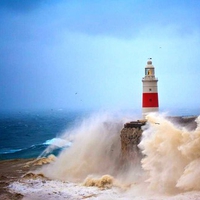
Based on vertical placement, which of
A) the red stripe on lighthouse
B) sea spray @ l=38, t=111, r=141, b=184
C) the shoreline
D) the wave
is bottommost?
the wave

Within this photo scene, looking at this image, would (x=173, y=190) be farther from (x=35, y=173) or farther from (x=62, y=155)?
(x=62, y=155)

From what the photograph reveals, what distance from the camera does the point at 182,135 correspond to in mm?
14062

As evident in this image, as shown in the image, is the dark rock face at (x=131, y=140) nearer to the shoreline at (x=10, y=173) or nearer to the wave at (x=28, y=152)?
the shoreline at (x=10, y=173)

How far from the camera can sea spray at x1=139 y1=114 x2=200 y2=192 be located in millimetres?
12867

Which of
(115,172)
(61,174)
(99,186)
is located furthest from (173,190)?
(61,174)

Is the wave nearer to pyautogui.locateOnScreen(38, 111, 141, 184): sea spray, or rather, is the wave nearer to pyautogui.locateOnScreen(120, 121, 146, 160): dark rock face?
pyautogui.locateOnScreen(38, 111, 141, 184): sea spray

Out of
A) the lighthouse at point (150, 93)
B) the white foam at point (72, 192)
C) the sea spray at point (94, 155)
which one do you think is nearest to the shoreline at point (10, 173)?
the white foam at point (72, 192)

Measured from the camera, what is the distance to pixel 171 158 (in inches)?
555

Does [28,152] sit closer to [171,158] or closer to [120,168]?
[120,168]

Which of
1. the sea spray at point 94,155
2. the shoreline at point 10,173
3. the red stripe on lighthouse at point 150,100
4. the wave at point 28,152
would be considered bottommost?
the wave at point 28,152

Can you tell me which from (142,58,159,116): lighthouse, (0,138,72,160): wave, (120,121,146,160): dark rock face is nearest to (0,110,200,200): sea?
(120,121,146,160): dark rock face

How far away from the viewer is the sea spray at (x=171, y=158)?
12867mm

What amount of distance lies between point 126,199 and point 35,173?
649 cm

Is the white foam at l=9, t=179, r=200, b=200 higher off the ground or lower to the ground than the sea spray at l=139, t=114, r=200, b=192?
lower
